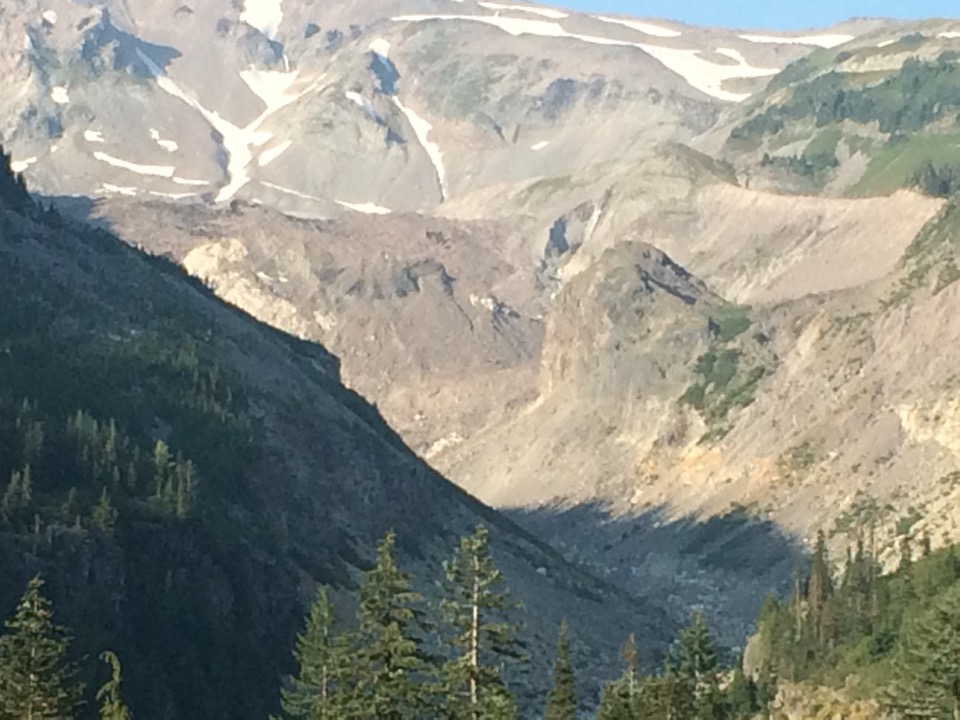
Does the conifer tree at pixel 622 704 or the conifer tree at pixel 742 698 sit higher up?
the conifer tree at pixel 742 698

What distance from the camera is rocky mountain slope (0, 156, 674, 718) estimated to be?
95312 mm

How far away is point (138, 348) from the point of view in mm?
137625

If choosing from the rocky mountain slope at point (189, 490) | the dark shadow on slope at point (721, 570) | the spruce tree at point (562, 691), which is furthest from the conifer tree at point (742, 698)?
the dark shadow on slope at point (721, 570)

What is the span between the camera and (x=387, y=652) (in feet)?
156

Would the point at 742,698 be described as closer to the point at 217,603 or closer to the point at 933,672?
the point at 217,603

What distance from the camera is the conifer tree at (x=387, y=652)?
155ft

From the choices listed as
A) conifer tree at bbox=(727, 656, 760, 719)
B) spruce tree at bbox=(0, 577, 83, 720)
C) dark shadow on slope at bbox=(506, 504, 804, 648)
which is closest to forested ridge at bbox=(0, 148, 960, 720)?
spruce tree at bbox=(0, 577, 83, 720)

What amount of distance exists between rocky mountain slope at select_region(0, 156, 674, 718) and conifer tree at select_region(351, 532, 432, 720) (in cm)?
4281

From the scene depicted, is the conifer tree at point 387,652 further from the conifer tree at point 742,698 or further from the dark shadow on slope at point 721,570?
the dark shadow on slope at point 721,570

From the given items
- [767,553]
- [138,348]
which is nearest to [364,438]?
[138,348]

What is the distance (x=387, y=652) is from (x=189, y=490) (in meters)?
65.1

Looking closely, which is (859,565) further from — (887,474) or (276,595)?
(887,474)

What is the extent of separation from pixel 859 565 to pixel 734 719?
3003cm

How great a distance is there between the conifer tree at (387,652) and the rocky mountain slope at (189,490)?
42.8 m
